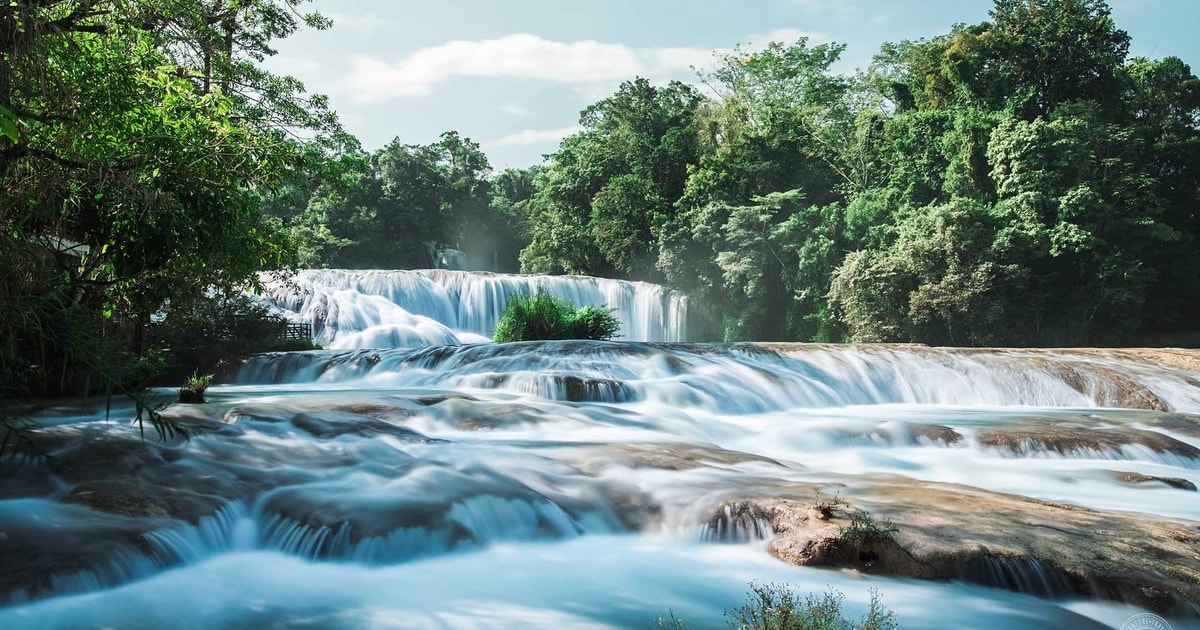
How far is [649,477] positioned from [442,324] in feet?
75.9

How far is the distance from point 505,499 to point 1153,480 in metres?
6.12

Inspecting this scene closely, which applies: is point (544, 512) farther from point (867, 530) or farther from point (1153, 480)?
point (1153, 480)

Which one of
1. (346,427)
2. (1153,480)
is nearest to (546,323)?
(346,427)

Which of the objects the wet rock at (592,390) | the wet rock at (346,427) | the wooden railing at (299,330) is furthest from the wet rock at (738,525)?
the wooden railing at (299,330)

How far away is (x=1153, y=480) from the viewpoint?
25.3ft

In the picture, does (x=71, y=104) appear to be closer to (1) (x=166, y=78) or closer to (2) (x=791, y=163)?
(1) (x=166, y=78)

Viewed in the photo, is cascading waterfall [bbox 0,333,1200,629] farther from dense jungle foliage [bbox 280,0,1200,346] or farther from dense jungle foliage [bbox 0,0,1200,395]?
dense jungle foliage [bbox 280,0,1200,346]

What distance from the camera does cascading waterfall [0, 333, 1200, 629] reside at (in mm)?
4781

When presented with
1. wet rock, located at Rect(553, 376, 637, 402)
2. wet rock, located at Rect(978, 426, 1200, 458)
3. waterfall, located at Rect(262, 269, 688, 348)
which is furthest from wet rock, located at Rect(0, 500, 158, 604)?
waterfall, located at Rect(262, 269, 688, 348)

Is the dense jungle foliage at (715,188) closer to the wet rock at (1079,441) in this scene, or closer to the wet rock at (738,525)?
the wet rock at (738,525)

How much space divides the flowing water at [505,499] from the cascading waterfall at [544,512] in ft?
0.08

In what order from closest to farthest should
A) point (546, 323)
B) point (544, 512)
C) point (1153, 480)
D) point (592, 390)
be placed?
point (544, 512) → point (1153, 480) → point (592, 390) → point (546, 323)

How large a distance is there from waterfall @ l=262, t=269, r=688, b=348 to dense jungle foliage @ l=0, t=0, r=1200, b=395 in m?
2.37

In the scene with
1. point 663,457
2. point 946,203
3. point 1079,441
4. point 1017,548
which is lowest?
point 1017,548
